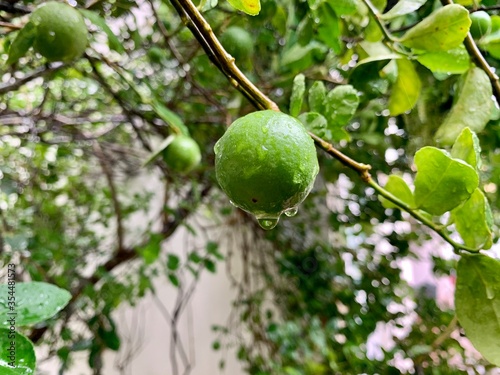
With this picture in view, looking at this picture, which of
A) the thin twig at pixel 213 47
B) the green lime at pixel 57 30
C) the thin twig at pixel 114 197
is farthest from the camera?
the thin twig at pixel 114 197

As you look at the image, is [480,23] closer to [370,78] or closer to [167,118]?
[370,78]

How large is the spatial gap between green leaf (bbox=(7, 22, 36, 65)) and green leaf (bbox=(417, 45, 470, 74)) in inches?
17.9

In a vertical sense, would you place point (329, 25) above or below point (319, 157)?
above

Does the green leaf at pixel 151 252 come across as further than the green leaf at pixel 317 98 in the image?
Yes

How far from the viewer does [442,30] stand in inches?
17.0

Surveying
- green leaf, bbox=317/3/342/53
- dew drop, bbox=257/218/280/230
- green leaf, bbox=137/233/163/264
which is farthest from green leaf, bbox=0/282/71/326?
green leaf, bbox=137/233/163/264

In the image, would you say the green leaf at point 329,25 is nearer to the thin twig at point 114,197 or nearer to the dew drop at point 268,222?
the dew drop at point 268,222

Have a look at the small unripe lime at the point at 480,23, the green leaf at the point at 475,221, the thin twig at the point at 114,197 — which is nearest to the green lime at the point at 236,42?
the small unripe lime at the point at 480,23

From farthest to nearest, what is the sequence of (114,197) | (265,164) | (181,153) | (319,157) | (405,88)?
1. (114,197)
2. (319,157)
3. (181,153)
4. (405,88)
5. (265,164)

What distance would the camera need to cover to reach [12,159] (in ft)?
4.74

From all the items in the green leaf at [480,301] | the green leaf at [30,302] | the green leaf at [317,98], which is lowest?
the green leaf at [480,301]

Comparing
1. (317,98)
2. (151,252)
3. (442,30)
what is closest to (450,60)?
(442,30)

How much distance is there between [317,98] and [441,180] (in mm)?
150

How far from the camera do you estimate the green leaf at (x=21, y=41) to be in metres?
0.52
